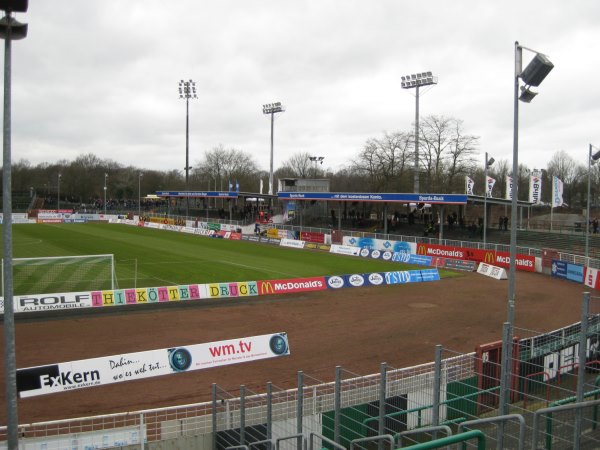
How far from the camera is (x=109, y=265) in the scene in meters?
34.2

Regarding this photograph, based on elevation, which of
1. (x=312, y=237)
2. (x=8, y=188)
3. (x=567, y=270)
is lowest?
(x=567, y=270)

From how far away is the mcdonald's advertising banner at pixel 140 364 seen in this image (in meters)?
13.2

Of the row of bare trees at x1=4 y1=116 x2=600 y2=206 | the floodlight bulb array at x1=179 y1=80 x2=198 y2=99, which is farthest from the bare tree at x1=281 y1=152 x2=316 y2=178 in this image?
the floodlight bulb array at x1=179 y1=80 x2=198 y2=99

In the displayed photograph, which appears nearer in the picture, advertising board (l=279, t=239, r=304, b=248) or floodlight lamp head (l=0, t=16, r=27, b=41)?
floodlight lamp head (l=0, t=16, r=27, b=41)

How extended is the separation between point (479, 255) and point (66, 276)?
3083 centimetres

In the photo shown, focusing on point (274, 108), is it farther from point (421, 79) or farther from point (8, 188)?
point (8, 188)

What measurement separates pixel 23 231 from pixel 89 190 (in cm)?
7106

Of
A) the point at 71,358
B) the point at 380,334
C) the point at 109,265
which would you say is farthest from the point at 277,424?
the point at 109,265

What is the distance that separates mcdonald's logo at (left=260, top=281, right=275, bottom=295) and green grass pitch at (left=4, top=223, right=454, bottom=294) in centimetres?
418

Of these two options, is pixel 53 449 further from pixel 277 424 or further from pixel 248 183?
pixel 248 183

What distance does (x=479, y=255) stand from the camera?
142 feet

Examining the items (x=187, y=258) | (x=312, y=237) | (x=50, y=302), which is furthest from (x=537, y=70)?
(x=312, y=237)

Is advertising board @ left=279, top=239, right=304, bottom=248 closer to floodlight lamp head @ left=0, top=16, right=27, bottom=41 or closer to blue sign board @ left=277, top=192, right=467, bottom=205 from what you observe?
blue sign board @ left=277, top=192, right=467, bottom=205

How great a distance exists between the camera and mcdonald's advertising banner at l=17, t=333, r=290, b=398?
13164mm
